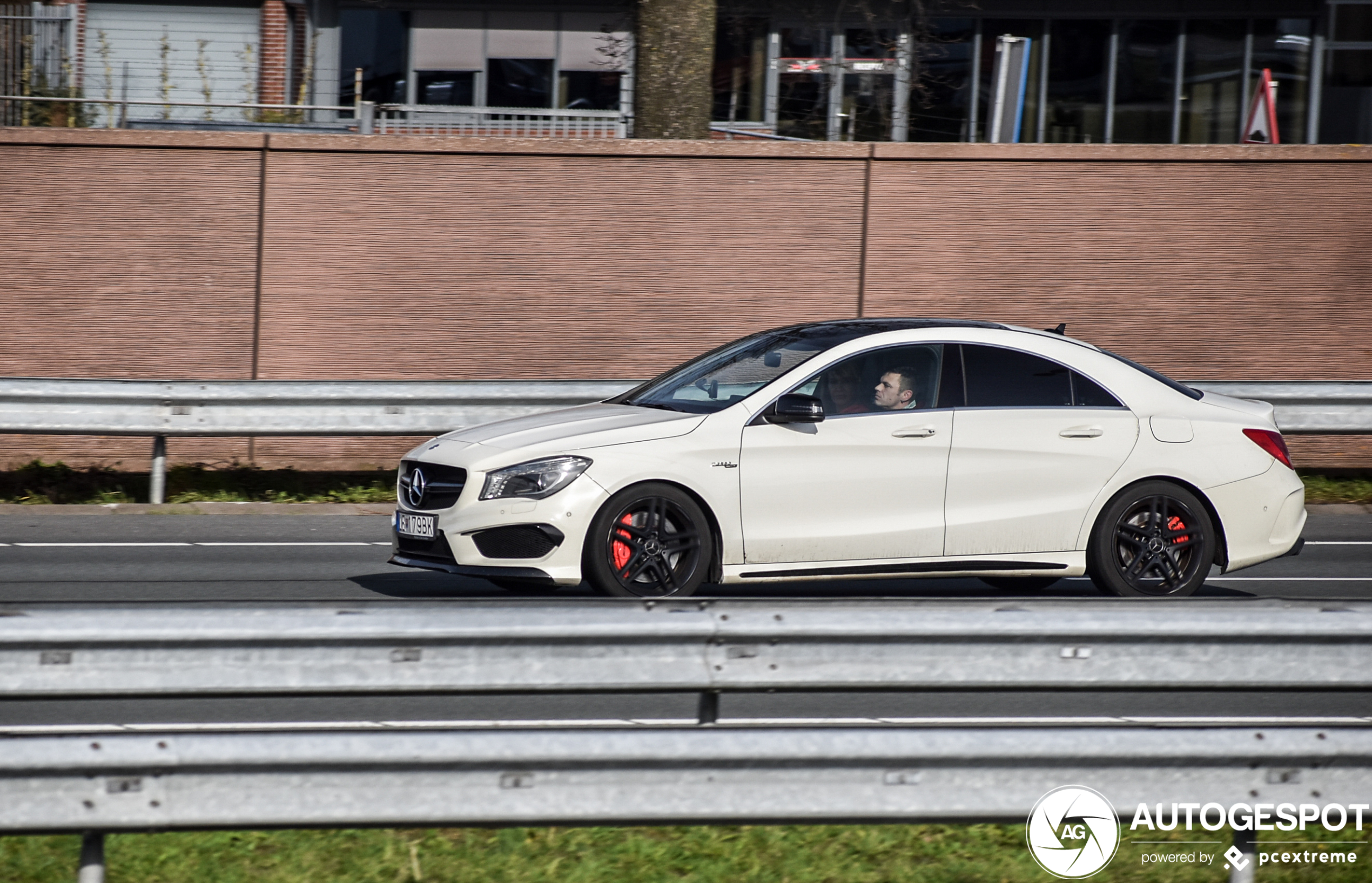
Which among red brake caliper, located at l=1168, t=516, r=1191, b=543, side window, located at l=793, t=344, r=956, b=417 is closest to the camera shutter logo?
side window, located at l=793, t=344, r=956, b=417

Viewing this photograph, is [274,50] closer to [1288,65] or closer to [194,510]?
[194,510]

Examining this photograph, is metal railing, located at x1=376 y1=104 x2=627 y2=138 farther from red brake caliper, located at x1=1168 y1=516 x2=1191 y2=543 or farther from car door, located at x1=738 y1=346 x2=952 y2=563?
red brake caliper, located at x1=1168 y1=516 x2=1191 y2=543

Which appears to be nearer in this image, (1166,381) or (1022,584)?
(1166,381)

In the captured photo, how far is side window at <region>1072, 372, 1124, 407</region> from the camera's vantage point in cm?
823

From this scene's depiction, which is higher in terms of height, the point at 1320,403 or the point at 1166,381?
the point at 1166,381

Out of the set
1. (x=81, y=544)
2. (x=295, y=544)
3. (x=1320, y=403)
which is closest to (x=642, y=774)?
(x=295, y=544)

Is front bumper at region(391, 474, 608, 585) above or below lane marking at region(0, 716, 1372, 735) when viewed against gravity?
above

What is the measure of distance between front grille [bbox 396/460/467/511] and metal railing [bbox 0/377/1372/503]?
4034mm

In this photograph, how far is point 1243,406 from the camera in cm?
856

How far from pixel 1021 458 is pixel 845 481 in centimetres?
99

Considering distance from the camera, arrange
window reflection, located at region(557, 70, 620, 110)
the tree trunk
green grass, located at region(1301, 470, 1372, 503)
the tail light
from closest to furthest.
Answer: the tail light → green grass, located at region(1301, 470, 1372, 503) → the tree trunk → window reflection, located at region(557, 70, 620, 110)

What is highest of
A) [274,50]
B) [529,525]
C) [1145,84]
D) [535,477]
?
[1145,84]

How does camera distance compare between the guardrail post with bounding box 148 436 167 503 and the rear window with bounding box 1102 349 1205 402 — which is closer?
the rear window with bounding box 1102 349 1205 402

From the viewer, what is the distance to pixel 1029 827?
12.6ft
